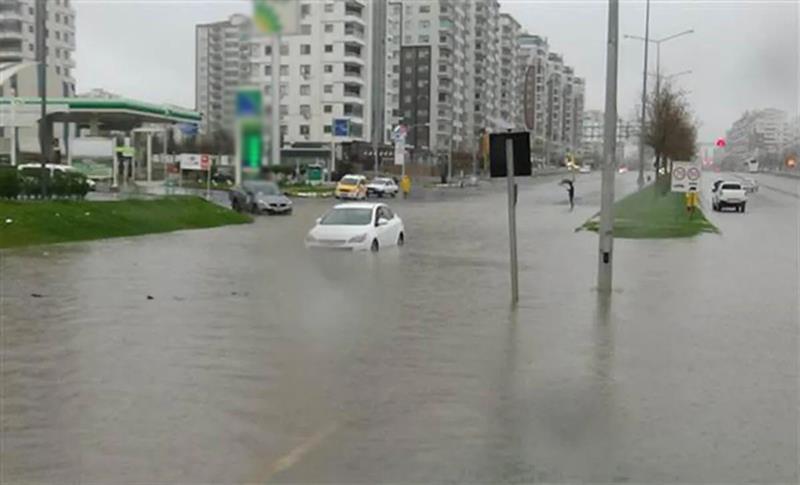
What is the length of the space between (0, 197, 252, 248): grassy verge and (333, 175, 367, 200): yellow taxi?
13.8 metres

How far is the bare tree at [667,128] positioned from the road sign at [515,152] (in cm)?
5156

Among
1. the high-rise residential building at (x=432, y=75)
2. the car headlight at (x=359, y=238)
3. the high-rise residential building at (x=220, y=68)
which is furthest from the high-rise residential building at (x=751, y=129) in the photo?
the high-rise residential building at (x=432, y=75)

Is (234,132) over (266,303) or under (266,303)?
over

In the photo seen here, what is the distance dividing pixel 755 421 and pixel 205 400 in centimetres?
445

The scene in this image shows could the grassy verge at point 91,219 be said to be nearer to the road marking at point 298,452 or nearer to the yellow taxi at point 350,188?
the yellow taxi at point 350,188

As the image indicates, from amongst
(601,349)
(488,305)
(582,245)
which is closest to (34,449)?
(601,349)

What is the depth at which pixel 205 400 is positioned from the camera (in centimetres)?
778

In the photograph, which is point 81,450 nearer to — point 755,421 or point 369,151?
point 755,421

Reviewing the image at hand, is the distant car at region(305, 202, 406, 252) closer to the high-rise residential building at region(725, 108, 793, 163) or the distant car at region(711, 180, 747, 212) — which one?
the distant car at region(711, 180, 747, 212)

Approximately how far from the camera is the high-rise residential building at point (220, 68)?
2195 millimetres

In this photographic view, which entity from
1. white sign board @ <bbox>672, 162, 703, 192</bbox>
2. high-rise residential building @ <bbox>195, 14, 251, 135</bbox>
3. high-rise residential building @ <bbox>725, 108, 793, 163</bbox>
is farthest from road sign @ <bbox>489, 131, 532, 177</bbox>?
high-rise residential building @ <bbox>725, 108, 793, 163</bbox>

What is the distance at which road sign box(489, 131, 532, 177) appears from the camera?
1440 cm

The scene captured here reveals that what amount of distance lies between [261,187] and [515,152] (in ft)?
40.8

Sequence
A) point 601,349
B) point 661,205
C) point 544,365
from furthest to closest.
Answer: point 661,205 < point 601,349 < point 544,365
